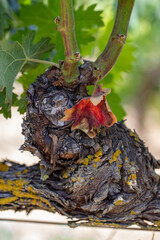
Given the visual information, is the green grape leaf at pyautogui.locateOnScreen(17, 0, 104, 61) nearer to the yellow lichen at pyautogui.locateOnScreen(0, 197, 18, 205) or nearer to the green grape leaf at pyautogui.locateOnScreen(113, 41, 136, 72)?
Result: the green grape leaf at pyautogui.locateOnScreen(113, 41, 136, 72)

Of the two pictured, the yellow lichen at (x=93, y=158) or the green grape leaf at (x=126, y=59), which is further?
the green grape leaf at (x=126, y=59)

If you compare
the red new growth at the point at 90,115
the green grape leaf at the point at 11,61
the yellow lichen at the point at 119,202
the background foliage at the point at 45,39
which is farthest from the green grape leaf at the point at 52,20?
the yellow lichen at the point at 119,202

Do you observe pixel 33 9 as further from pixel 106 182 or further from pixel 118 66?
pixel 106 182

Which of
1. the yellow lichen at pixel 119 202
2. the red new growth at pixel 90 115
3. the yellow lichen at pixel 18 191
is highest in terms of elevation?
the red new growth at pixel 90 115

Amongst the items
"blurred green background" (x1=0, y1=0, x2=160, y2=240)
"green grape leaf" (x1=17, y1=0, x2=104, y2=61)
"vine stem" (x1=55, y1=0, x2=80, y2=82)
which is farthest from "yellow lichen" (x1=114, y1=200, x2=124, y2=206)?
"green grape leaf" (x1=17, y1=0, x2=104, y2=61)

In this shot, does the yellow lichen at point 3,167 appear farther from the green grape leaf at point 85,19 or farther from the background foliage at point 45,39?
the green grape leaf at point 85,19
